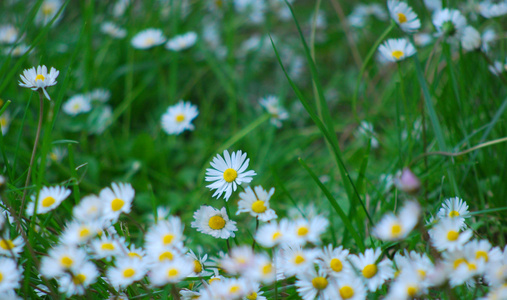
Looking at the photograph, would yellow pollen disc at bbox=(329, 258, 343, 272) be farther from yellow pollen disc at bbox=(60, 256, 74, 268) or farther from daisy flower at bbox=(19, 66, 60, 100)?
daisy flower at bbox=(19, 66, 60, 100)

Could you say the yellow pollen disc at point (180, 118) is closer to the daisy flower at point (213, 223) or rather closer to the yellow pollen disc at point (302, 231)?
the daisy flower at point (213, 223)

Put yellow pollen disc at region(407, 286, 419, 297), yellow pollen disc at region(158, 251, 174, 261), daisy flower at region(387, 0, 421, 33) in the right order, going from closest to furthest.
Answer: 1. yellow pollen disc at region(407, 286, 419, 297)
2. yellow pollen disc at region(158, 251, 174, 261)
3. daisy flower at region(387, 0, 421, 33)

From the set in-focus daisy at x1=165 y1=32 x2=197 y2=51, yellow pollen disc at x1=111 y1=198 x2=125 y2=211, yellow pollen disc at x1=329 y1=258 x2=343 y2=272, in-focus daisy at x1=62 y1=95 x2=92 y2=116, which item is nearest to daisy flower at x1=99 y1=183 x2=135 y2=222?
yellow pollen disc at x1=111 y1=198 x2=125 y2=211

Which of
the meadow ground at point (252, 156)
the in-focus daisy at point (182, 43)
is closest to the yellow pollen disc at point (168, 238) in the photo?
the meadow ground at point (252, 156)

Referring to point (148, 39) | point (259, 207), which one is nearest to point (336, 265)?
point (259, 207)

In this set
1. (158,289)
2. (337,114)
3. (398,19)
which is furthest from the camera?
(337,114)

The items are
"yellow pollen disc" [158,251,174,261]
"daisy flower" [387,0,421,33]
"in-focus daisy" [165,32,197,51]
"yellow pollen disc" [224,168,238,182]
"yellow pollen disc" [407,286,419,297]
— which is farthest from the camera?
"in-focus daisy" [165,32,197,51]

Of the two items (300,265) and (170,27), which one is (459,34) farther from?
(170,27)

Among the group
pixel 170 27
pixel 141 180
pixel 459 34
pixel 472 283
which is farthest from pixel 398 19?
pixel 170 27
